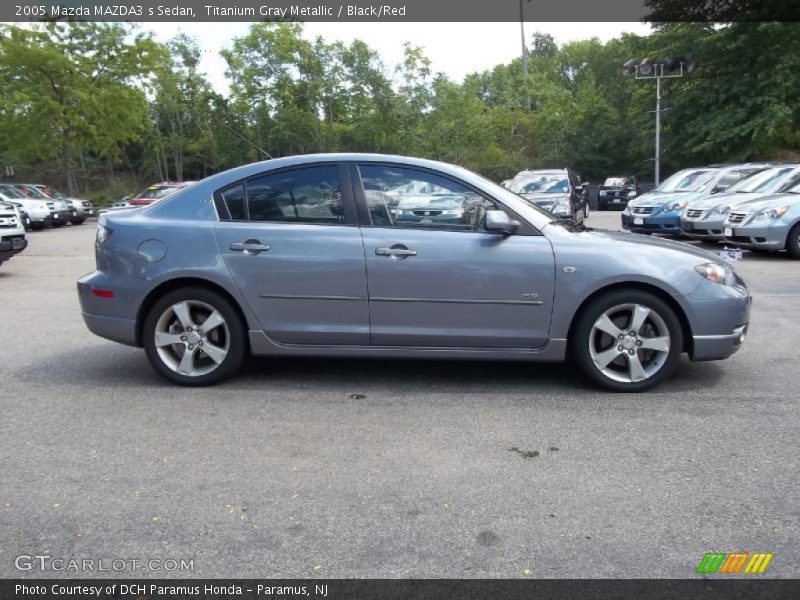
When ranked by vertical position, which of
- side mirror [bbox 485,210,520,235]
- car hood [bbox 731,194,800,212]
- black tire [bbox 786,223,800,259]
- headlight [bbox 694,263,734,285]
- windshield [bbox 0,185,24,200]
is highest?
windshield [bbox 0,185,24,200]

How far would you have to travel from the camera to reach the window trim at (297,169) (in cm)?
486

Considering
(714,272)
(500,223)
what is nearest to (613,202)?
(714,272)

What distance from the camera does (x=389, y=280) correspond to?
15.5ft

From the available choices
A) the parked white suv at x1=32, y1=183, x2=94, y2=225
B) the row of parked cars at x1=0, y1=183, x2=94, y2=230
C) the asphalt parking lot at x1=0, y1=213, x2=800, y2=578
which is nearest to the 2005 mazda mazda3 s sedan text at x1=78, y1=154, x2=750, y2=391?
the asphalt parking lot at x1=0, y1=213, x2=800, y2=578

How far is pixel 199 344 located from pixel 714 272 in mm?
3668

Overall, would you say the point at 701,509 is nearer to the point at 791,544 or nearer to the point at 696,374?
the point at 791,544

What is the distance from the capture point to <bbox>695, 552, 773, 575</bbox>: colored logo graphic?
2.69 m

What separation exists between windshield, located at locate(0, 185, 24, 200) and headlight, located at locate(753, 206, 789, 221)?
74.7 feet

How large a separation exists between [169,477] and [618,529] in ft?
7.20

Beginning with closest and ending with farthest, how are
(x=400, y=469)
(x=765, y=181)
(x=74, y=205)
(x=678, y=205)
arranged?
1. (x=400, y=469)
2. (x=765, y=181)
3. (x=678, y=205)
4. (x=74, y=205)

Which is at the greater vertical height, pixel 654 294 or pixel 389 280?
pixel 389 280

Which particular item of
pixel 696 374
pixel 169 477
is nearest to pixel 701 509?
pixel 696 374

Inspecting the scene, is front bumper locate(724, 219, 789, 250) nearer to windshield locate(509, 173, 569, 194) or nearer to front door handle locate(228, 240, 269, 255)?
windshield locate(509, 173, 569, 194)

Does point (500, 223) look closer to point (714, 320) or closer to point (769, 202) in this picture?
point (714, 320)
